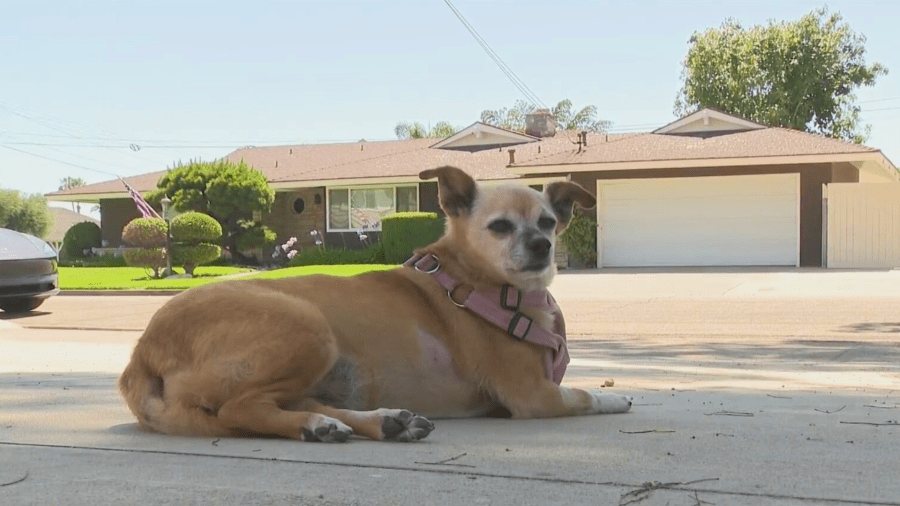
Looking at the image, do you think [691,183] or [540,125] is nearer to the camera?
[691,183]

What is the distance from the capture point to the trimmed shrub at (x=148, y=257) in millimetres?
25219

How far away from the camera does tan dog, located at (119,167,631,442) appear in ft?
12.2

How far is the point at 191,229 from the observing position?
2589 centimetres

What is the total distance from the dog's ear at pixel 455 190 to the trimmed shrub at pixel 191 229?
874 inches

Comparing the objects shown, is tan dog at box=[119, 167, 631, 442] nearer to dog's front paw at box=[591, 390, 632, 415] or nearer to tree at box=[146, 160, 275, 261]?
dog's front paw at box=[591, 390, 632, 415]

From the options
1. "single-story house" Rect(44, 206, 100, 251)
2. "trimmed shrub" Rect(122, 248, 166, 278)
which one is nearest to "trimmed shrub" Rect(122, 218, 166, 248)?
"trimmed shrub" Rect(122, 248, 166, 278)

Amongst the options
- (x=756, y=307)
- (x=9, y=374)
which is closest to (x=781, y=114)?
(x=756, y=307)

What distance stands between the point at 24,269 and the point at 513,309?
13711 mm

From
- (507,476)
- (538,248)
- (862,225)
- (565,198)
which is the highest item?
(565,198)

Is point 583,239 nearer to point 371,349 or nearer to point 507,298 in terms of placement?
point 507,298

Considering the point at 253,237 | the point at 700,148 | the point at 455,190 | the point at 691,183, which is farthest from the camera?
the point at 253,237

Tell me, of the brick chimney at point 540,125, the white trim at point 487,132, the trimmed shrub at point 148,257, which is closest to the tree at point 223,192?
the trimmed shrub at point 148,257

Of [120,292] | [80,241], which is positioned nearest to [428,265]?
[120,292]

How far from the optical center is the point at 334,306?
4188 millimetres
